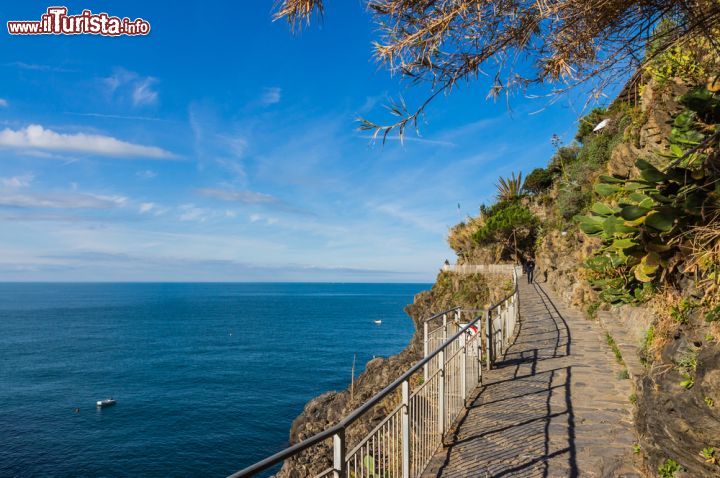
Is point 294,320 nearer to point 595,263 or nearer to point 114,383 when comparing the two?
point 114,383

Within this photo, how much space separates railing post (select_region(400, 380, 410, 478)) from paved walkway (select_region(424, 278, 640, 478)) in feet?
1.93

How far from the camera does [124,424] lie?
30.8m

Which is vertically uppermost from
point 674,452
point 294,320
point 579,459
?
point 674,452

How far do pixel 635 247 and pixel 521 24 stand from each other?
2.94 meters

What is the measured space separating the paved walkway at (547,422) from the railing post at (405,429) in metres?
0.59

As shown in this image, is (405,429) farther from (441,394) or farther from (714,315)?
(714,315)

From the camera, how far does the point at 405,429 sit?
4195 mm

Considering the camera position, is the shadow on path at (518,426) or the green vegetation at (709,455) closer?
the green vegetation at (709,455)

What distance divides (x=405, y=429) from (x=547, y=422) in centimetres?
254

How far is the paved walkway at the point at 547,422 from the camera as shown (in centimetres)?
454

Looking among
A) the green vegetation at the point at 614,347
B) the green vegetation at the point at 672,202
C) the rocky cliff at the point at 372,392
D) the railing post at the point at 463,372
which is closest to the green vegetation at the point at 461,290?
the rocky cliff at the point at 372,392

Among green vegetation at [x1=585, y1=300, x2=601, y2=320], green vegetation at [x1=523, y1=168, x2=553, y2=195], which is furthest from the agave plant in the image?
green vegetation at [x1=585, y1=300, x2=601, y2=320]

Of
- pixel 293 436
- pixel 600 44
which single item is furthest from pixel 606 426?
pixel 293 436

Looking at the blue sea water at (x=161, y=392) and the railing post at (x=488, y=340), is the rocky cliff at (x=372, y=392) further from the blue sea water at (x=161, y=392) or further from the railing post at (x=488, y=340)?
the blue sea water at (x=161, y=392)
